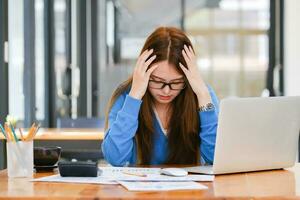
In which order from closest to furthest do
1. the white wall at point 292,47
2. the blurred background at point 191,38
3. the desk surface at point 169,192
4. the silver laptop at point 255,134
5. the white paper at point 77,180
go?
the desk surface at point 169,192, the white paper at point 77,180, the silver laptop at point 255,134, the white wall at point 292,47, the blurred background at point 191,38

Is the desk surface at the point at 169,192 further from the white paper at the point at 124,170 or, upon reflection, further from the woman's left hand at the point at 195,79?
the woman's left hand at the point at 195,79

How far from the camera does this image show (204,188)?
1549mm

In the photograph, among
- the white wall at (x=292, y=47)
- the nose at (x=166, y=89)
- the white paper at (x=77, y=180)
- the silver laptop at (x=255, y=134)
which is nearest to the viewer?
the white paper at (x=77, y=180)

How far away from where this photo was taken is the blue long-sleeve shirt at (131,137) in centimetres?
218

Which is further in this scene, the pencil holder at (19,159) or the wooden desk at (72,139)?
the wooden desk at (72,139)

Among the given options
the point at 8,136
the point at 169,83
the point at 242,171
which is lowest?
the point at 242,171

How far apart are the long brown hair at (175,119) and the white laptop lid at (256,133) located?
402mm

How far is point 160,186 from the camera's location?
1558 millimetres

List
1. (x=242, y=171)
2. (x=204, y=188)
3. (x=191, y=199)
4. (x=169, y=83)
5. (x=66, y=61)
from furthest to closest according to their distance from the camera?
1. (x=66, y=61)
2. (x=169, y=83)
3. (x=242, y=171)
4. (x=204, y=188)
5. (x=191, y=199)

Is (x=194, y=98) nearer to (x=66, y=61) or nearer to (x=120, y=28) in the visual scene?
(x=66, y=61)

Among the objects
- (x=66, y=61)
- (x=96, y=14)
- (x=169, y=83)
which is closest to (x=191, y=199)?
(x=169, y=83)

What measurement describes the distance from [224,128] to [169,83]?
0.46m

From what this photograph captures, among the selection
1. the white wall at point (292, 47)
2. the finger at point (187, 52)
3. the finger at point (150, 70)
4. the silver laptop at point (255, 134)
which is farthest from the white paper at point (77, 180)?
the white wall at point (292, 47)

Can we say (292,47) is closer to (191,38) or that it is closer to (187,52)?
(191,38)
